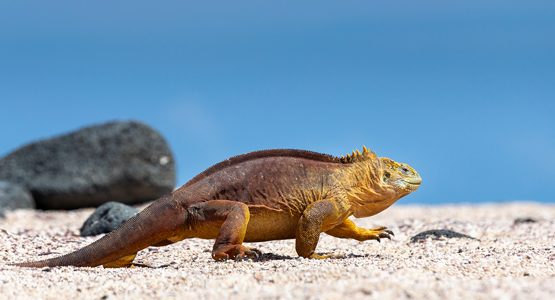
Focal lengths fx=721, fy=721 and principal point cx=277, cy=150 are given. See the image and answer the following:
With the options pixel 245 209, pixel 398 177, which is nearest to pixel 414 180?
pixel 398 177

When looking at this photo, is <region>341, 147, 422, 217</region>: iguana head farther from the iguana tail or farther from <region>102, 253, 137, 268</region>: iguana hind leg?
<region>102, 253, 137, 268</region>: iguana hind leg

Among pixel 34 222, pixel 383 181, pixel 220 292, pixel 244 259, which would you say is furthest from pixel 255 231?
pixel 34 222

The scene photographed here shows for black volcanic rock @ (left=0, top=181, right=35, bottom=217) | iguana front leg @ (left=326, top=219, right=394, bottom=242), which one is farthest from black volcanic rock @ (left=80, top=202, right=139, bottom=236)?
black volcanic rock @ (left=0, top=181, right=35, bottom=217)

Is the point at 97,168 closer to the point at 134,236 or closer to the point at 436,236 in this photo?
the point at 436,236

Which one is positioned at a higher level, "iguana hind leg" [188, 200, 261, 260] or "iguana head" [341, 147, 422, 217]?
"iguana head" [341, 147, 422, 217]

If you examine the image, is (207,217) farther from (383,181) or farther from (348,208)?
(383,181)
